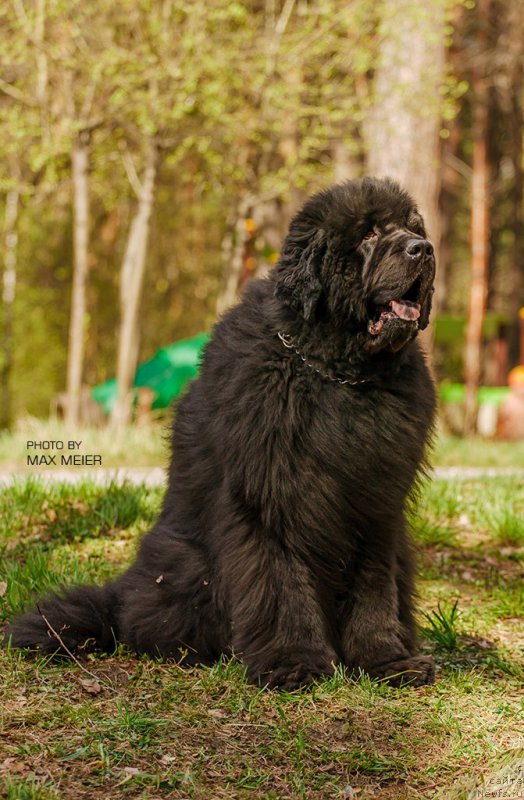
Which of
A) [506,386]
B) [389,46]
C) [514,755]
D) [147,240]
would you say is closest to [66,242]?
[147,240]

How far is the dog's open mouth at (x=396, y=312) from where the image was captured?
3.55 meters

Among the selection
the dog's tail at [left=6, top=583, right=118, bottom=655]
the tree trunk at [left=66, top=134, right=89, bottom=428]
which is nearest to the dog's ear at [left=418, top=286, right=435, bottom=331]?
the dog's tail at [left=6, top=583, right=118, bottom=655]

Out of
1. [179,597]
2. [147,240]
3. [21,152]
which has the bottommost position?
[179,597]

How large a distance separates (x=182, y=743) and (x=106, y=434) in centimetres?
689

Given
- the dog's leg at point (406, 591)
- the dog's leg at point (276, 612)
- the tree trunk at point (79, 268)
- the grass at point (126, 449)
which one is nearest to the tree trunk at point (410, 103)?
the grass at point (126, 449)

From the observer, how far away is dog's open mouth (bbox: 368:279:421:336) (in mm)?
3551

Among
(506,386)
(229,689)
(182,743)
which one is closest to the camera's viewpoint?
(182,743)

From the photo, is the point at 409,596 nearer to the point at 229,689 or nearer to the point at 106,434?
the point at 229,689

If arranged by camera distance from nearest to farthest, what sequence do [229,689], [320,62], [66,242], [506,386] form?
1. [229,689]
2. [320,62]
3. [66,242]
4. [506,386]

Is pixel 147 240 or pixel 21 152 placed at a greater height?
pixel 21 152

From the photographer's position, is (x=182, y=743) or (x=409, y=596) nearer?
(x=182, y=743)

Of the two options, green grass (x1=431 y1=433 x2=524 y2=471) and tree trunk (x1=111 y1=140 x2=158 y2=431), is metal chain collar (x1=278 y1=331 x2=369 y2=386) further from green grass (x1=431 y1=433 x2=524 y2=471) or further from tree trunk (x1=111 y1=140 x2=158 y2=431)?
tree trunk (x1=111 y1=140 x2=158 y2=431)

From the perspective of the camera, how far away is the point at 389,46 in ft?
37.0

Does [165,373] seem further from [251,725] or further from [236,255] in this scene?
[251,725]
